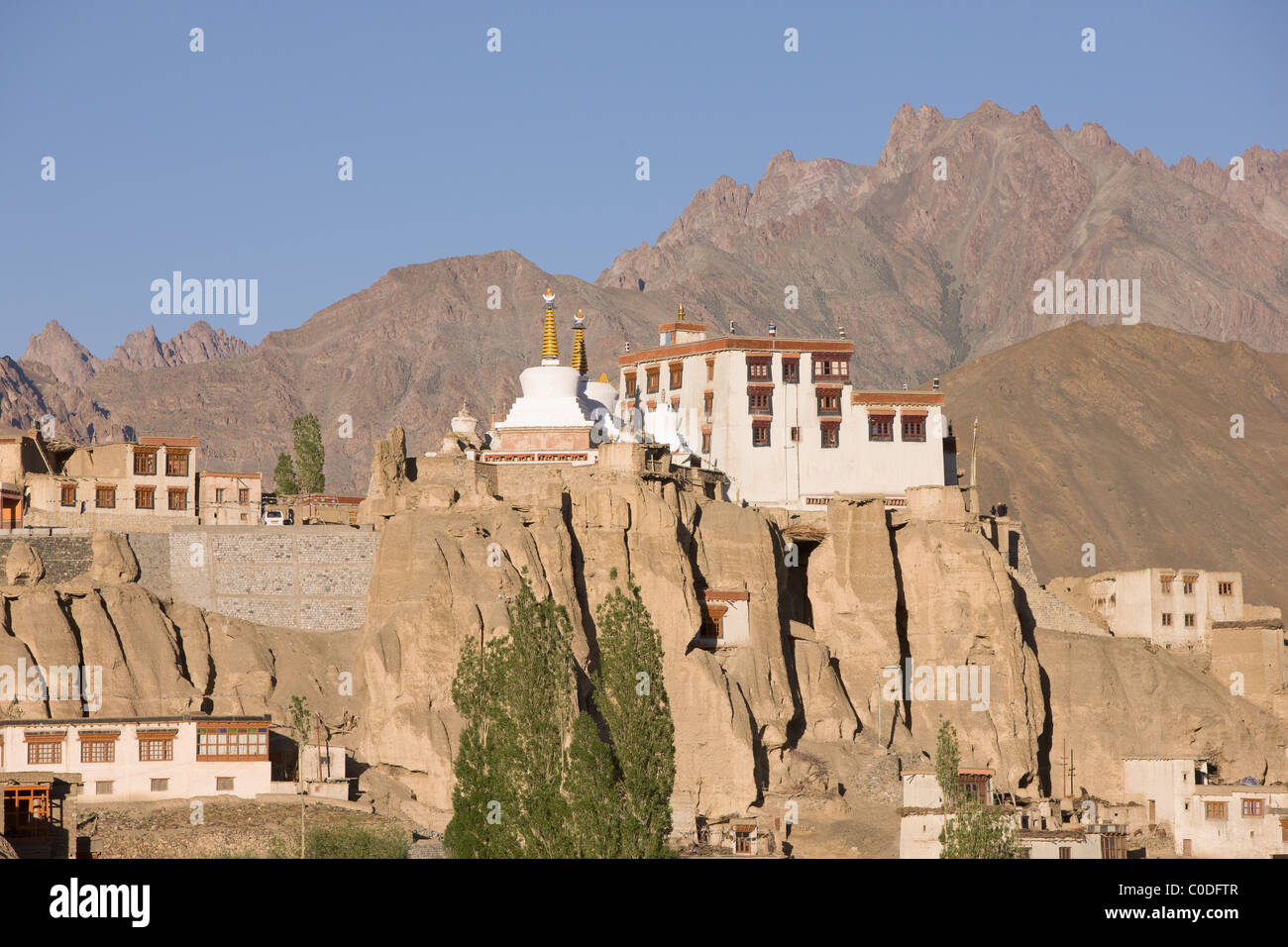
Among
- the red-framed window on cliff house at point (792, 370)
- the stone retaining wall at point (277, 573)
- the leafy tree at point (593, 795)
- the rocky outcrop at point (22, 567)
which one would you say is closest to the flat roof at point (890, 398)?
the red-framed window on cliff house at point (792, 370)

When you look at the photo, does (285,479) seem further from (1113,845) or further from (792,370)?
(1113,845)

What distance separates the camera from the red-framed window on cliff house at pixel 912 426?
99.2 m

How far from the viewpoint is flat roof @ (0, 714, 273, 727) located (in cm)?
6812

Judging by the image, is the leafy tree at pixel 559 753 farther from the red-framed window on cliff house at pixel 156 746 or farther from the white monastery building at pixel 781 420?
the white monastery building at pixel 781 420

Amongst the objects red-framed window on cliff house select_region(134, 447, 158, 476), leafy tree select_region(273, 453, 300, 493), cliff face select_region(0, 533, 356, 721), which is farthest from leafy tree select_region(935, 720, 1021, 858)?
leafy tree select_region(273, 453, 300, 493)

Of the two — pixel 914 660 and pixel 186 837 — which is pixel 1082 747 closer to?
pixel 914 660

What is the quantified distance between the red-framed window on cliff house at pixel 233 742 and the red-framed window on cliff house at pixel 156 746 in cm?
99

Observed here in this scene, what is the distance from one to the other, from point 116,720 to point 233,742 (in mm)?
3858

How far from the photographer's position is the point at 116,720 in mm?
68938

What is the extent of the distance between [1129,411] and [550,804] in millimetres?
137629

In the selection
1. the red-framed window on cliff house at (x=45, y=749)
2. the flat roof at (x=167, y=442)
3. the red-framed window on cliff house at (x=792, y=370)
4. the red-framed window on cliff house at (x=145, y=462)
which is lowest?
the red-framed window on cliff house at (x=45, y=749)

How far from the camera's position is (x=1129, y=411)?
614 feet

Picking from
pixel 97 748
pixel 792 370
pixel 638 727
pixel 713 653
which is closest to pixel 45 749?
pixel 97 748
